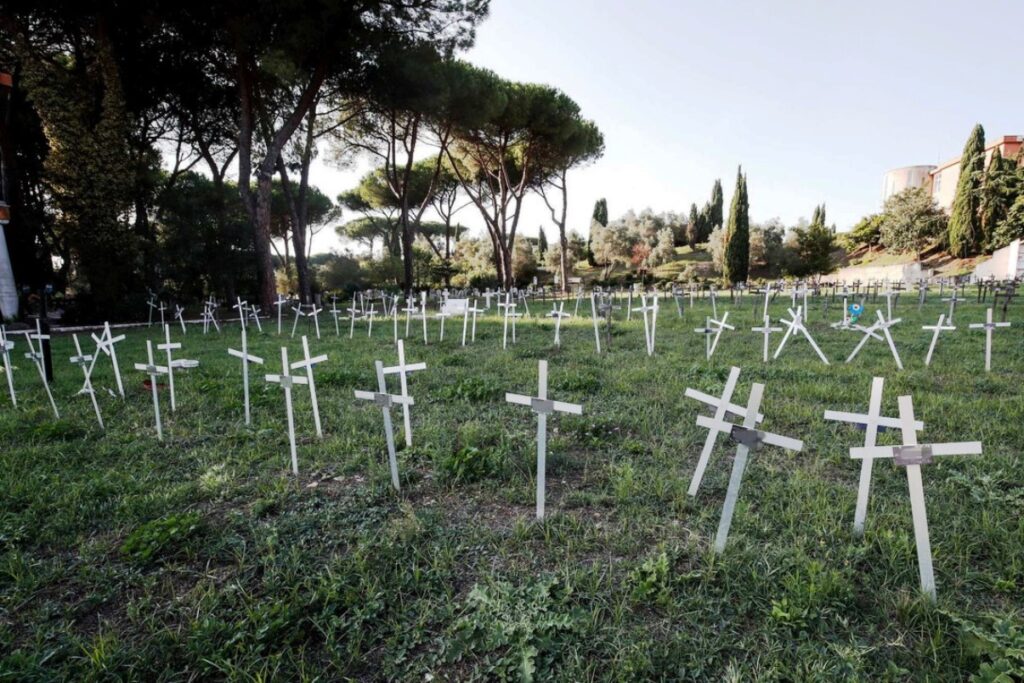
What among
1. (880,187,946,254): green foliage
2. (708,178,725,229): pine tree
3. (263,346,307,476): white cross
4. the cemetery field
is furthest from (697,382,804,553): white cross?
(708,178,725,229): pine tree

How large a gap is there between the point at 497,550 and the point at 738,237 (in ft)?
119

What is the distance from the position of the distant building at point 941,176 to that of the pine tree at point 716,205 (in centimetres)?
1480

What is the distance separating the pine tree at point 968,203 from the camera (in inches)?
1348

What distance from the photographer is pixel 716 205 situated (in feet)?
170

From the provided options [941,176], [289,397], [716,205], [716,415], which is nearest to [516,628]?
[716,415]

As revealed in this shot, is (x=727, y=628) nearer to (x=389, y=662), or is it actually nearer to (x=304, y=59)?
(x=389, y=662)

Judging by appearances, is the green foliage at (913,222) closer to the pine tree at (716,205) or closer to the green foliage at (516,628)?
the pine tree at (716,205)

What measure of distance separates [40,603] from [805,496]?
4.13 m

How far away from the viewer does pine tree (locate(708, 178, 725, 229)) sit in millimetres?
51438

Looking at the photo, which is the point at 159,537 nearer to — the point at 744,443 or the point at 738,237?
the point at 744,443

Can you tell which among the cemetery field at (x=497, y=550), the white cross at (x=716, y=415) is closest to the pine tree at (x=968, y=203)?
the cemetery field at (x=497, y=550)

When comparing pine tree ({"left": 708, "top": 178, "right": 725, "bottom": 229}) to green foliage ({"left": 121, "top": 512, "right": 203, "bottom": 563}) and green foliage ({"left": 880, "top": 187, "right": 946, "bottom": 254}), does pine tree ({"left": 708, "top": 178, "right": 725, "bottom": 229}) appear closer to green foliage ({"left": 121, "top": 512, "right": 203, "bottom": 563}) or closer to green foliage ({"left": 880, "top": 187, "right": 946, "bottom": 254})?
green foliage ({"left": 880, "top": 187, "right": 946, "bottom": 254})

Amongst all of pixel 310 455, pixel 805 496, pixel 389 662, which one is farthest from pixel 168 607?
pixel 805 496

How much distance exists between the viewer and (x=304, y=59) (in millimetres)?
15258
